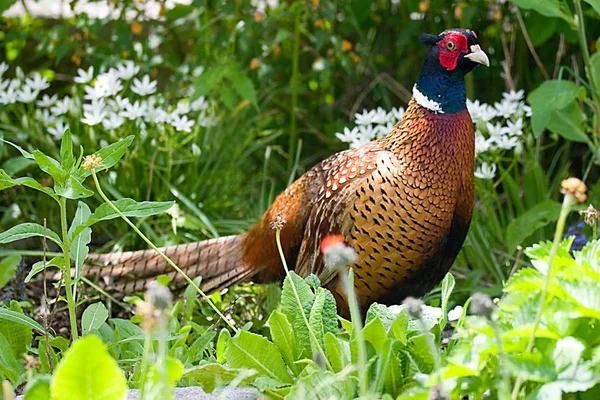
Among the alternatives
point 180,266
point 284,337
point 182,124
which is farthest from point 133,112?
point 284,337

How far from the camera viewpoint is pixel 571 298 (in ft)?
5.84

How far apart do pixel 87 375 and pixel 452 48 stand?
6.22 ft

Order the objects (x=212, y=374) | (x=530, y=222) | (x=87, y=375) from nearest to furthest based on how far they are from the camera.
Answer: (x=87, y=375), (x=212, y=374), (x=530, y=222)

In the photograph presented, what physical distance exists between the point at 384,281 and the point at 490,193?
44.5 inches

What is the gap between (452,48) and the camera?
9.98 feet

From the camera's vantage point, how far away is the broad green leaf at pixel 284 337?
7.11 ft

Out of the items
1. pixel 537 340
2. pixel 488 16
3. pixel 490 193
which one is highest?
pixel 488 16

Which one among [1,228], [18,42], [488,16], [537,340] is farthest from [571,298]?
[18,42]

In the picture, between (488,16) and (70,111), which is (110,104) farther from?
(488,16)

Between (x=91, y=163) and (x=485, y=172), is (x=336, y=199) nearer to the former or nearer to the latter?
(x=485, y=172)

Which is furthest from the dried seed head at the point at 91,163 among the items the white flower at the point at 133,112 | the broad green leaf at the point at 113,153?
the white flower at the point at 133,112

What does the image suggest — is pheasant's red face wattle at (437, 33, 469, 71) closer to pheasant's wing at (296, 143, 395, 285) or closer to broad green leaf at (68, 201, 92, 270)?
pheasant's wing at (296, 143, 395, 285)

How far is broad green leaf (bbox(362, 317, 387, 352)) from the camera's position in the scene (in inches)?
79.4

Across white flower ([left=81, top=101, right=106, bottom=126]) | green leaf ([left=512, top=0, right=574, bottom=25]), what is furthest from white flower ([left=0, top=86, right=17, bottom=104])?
green leaf ([left=512, top=0, right=574, bottom=25])
